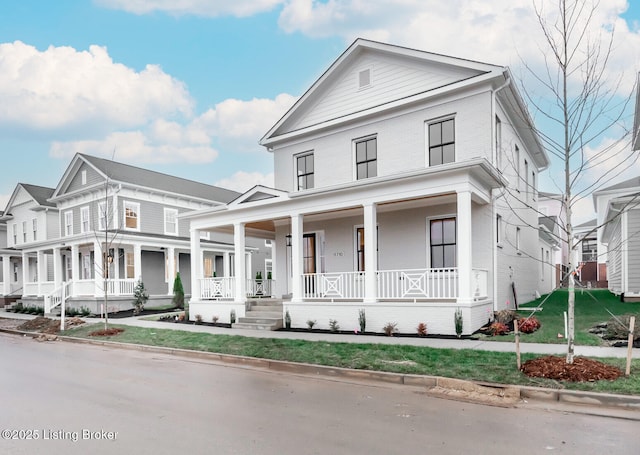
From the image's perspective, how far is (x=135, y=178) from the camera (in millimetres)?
25734

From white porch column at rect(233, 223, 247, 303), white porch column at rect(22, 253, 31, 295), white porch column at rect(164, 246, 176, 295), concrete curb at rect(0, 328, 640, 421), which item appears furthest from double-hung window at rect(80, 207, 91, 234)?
concrete curb at rect(0, 328, 640, 421)

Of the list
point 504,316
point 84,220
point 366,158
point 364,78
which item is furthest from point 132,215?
point 504,316

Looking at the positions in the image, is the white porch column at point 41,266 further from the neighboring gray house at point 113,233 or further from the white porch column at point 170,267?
the white porch column at point 170,267

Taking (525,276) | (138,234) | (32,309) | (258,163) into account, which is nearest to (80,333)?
(138,234)

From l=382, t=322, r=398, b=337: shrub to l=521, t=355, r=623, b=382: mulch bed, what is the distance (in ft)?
15.4

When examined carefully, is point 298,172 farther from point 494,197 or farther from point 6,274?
point 6,274

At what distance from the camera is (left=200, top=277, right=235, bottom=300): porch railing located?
16547mm

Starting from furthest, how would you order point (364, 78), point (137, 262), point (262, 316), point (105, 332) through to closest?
1. point (137, 262)
2. point (364, 78)
3. point (262, 316)
4. point (105, 332)

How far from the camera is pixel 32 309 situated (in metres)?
24.6

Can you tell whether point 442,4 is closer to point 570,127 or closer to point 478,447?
point 570,127

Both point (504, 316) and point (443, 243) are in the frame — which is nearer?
point (504, 316)

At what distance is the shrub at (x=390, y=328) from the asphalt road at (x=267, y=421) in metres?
4.27

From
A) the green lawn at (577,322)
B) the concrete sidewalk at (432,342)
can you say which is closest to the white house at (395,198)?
the concrete sidewalk at (432,342)

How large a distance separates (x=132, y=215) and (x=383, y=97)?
16.3 metres
